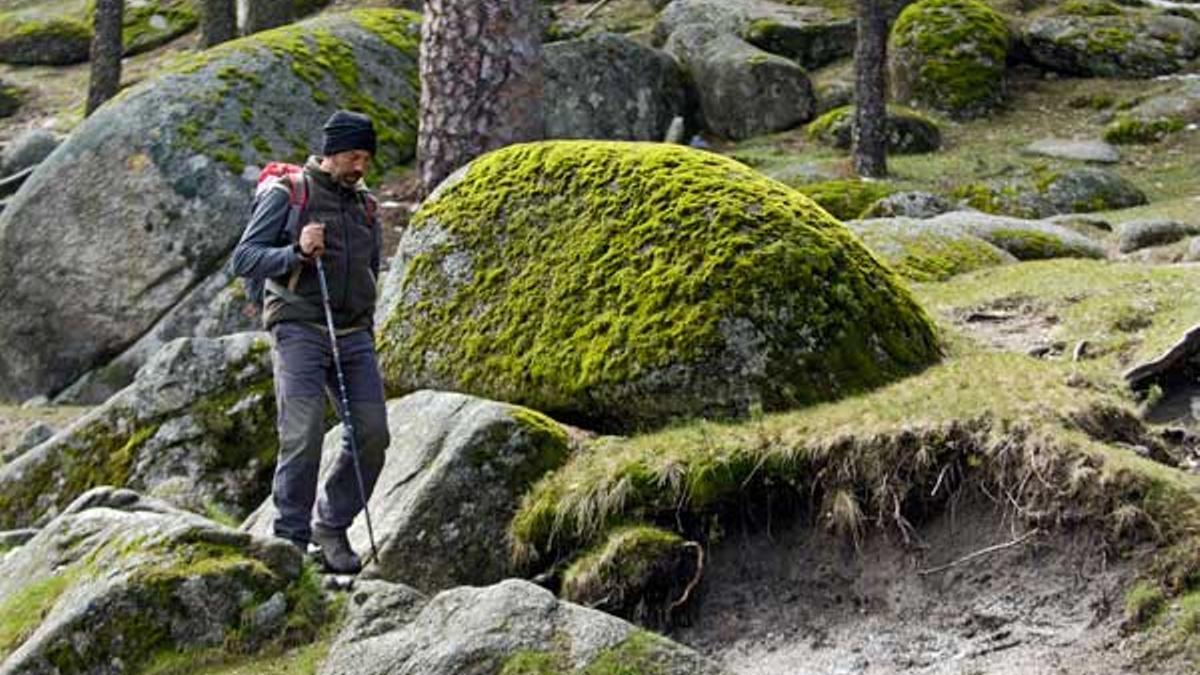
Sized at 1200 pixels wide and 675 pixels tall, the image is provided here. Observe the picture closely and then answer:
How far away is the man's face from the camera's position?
8680mm

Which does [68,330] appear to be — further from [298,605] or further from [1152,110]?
[1152,110]

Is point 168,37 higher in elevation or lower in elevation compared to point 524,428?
lower

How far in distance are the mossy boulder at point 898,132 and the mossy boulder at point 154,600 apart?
18744 mm

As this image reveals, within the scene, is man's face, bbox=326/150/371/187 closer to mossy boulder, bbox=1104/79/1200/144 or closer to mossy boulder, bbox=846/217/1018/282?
mossy boulder, bbox=846/217/1018/282

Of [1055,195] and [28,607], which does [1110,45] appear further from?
[28,607]

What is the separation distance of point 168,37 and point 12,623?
107ft

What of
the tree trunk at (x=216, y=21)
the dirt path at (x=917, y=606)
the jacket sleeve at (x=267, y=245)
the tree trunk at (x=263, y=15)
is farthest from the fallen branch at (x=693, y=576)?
the tree trunk at (x=216, y=21)

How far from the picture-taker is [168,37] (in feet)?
127

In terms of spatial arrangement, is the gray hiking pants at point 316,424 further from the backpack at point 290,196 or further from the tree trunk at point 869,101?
the tree trunk at point 869,101

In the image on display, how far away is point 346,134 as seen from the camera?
862cm

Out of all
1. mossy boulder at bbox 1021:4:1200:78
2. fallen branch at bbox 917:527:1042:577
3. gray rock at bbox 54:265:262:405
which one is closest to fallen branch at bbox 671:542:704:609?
fallen branch at bbox 917:527:1042:577

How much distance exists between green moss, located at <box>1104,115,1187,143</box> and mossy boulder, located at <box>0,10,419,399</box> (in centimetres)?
1367

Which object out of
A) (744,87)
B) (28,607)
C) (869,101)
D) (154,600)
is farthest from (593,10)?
(154,600)

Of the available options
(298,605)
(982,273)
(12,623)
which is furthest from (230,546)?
(982,273)
